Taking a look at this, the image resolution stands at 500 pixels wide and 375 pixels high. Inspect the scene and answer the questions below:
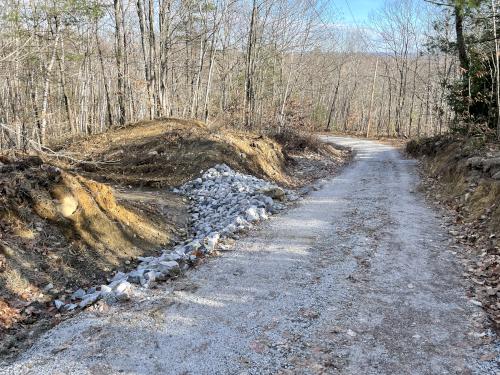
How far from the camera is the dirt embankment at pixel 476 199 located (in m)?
5.36

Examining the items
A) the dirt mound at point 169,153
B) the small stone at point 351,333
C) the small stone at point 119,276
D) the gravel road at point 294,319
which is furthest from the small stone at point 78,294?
the dirt mound at point 169,153

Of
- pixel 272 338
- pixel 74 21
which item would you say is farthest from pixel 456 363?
pixel 74 21

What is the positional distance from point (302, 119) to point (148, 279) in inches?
757

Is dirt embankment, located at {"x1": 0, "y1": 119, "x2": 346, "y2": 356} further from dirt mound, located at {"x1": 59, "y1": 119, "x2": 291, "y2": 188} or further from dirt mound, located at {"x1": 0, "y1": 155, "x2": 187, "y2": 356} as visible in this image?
dirt mound, located at {"x1": 59, "y1": 119, "x2": 291, "y2": 188}

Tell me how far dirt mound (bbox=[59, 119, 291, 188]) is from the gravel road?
5472 mm

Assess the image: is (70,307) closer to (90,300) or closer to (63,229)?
(90,300)

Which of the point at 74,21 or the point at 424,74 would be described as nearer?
the point at 74,21

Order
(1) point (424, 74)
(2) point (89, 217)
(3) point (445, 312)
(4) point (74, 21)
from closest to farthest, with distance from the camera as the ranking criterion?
(3) point (445, 312)
(2) point (89, 217)
(4) point (74, 21)
(1) point (424, 74)

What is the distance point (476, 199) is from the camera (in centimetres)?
872

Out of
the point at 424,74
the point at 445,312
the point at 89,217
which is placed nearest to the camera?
the point at 445,312

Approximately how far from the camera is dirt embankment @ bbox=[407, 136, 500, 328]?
5359 millimetres

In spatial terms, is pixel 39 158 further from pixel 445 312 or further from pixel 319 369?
pixel 445 312

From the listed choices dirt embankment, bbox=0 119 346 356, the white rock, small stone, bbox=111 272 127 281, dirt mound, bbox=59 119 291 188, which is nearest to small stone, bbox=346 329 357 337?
small stone, bbox=111 272 127 281

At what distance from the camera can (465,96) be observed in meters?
16.4
